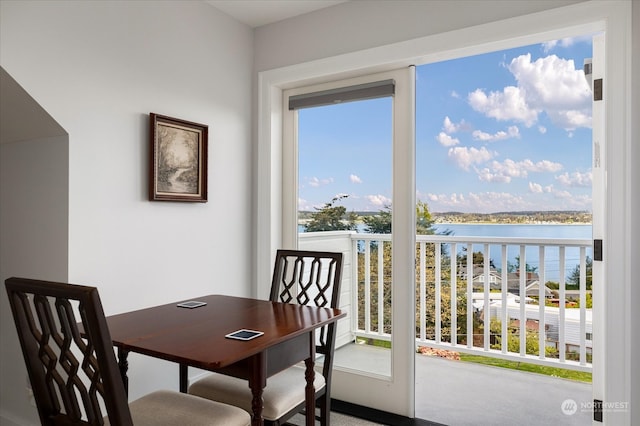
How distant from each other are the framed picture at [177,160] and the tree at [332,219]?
798 millimetres

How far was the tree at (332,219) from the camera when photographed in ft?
9.85

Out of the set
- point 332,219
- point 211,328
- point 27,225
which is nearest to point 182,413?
point 211,328

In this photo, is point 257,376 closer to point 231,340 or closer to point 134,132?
point 231,340

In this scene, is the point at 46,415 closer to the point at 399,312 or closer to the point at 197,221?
the point at 197,221

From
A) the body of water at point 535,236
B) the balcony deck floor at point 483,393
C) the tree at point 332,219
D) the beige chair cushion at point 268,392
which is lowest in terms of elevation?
the balcony deck floor at point 483,393

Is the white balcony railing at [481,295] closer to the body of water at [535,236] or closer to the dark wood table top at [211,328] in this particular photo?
the body of water at [535,236]

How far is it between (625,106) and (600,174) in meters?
0.33

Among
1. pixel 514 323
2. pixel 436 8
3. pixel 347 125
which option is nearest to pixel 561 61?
pixel 436 8

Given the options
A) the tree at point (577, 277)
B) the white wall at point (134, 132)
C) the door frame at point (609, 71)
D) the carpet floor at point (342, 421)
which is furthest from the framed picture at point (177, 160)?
the tree at point (577, 277)

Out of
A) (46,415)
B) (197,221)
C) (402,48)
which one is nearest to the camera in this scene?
(46,415)

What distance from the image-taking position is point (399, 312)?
2693mm

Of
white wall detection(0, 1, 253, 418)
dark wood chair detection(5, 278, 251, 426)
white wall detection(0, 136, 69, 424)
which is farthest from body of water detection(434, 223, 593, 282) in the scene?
white wall detection(0, 136, 69, 424)

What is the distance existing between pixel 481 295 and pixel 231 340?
9.49 feet

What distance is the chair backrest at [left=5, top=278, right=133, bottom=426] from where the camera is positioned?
1112 mm
